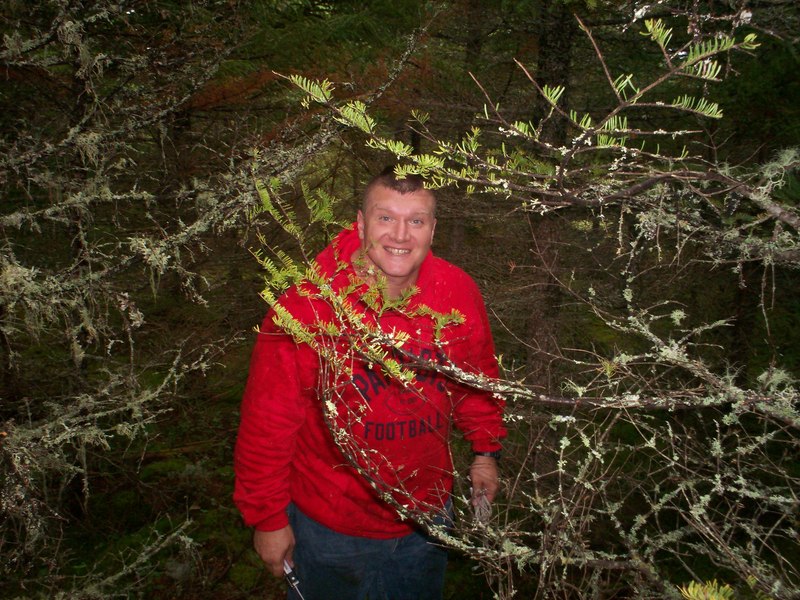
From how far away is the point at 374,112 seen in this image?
691cm

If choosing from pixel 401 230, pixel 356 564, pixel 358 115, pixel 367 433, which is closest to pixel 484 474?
pixel 367 433

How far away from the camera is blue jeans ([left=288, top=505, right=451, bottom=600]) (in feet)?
9.42

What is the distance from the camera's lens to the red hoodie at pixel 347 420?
255cm

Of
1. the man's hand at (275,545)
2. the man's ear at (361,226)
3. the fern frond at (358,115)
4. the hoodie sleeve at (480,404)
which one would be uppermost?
the fern frond at (358,115)

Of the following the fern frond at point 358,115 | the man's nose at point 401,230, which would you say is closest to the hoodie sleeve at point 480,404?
the man's nose at point 401,230

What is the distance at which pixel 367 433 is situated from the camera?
8.62 ft

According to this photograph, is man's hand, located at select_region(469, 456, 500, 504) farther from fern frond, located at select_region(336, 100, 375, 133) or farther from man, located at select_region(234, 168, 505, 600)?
fern frond, located at select_region(336, 100, 375, 133)

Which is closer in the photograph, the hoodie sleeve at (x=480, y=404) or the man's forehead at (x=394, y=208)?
the man's forehead at (x=394, y=208)

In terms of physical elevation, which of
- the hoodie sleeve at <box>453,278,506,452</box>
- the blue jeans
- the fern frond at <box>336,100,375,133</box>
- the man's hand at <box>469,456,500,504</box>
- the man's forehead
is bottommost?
the blue jeans

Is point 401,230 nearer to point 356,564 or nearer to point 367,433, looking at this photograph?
point 367,433

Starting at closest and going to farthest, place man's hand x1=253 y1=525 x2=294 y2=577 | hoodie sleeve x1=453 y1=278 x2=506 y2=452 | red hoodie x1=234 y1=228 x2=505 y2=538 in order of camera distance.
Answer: red hoodie x1=234 y1=228 x2=505 y2=538
man's hand x1=253 y1=525 x2=294 y2=577
hoodie sleeve x1=453 y1=278 x2=506 y2=452

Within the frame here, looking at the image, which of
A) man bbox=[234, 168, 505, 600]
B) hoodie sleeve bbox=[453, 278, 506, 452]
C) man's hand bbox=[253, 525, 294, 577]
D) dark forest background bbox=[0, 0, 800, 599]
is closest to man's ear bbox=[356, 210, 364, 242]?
man bbox=[234, 168, 505, 600]

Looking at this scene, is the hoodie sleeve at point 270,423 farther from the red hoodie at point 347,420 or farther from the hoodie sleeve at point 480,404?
the hoodie sleeve at point 480,404

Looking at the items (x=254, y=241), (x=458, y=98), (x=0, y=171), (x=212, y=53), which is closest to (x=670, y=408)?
(x=0, y=171)
